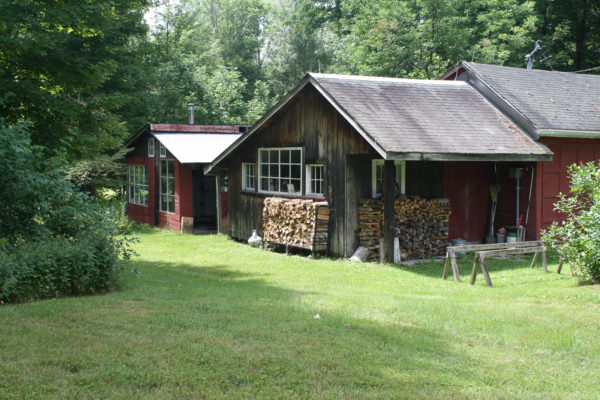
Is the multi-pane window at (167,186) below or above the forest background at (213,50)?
below

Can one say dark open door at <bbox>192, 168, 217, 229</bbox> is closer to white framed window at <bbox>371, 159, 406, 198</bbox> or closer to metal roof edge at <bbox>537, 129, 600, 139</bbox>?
white framed window at <bbox>371, 159, 406, 198</bbox>

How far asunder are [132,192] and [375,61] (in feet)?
43.5

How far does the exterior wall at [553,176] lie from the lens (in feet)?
49.2

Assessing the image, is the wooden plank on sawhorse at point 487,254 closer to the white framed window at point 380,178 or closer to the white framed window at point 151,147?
the white framed window at point 380,178

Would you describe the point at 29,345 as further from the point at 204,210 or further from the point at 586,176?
the point at 204,210

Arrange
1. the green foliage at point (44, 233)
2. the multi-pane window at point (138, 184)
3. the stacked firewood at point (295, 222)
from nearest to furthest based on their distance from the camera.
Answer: the green foliage at point (44, 233) → the stacked firewood at point (295, 222) → the multi-pane window at point (138, 184)

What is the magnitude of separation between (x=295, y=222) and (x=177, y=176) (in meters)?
7.28

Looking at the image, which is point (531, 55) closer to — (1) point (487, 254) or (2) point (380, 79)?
(2) point (380, 79)

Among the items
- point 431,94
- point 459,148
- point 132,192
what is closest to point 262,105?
point 132,192

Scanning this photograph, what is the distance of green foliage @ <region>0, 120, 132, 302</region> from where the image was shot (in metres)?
8.19

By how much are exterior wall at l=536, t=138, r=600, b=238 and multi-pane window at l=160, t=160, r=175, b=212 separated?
1251 centimetres

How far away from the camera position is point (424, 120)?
14.3 metres

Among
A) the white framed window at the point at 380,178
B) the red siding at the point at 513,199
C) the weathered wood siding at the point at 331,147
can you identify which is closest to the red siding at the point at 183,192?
the weathered wood siding at the point at 331,147

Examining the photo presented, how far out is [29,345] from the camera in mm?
5984
